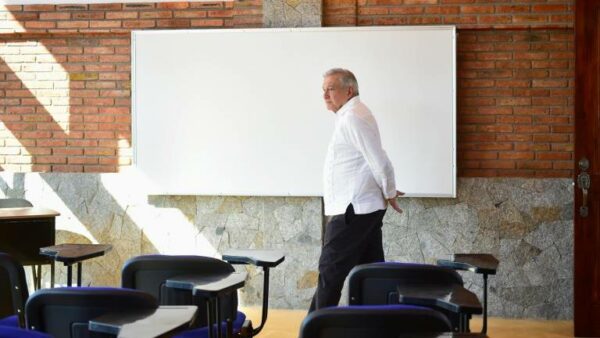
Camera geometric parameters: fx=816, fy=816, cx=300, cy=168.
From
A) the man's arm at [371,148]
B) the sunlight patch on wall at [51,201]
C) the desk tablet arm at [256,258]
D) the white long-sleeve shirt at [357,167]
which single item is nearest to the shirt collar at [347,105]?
the white long-sleeve shirt at [357,167]

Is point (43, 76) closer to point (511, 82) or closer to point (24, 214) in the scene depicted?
point (24, 214)

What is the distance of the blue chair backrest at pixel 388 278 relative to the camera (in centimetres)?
329

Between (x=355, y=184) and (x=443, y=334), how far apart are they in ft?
8.45

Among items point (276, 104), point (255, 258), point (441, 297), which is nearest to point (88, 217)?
point (276, 104)

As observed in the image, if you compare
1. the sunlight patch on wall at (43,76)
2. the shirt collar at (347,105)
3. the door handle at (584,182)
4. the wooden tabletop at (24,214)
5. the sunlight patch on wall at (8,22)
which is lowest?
the wooden tabletop at (24,214)

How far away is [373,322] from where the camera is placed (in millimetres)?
2299

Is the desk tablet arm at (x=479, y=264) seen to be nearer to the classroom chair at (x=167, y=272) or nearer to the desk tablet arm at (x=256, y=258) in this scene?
the desk tablet arm at (x=256, y=258)

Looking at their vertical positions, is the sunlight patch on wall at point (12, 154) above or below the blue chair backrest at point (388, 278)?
above

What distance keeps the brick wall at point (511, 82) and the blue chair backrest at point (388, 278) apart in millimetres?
3520

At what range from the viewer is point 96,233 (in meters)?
7.14

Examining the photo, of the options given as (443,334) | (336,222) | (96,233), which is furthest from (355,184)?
(96,233)

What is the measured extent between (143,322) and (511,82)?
4.88 meters

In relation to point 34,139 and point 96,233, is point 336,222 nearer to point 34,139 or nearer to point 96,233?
point 96,233

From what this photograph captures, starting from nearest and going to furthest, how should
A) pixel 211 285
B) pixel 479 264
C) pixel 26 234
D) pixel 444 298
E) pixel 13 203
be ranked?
pixel 444 298
pixel 211 285
pixel 479 264
pixel 26 234
pixel 13 203
